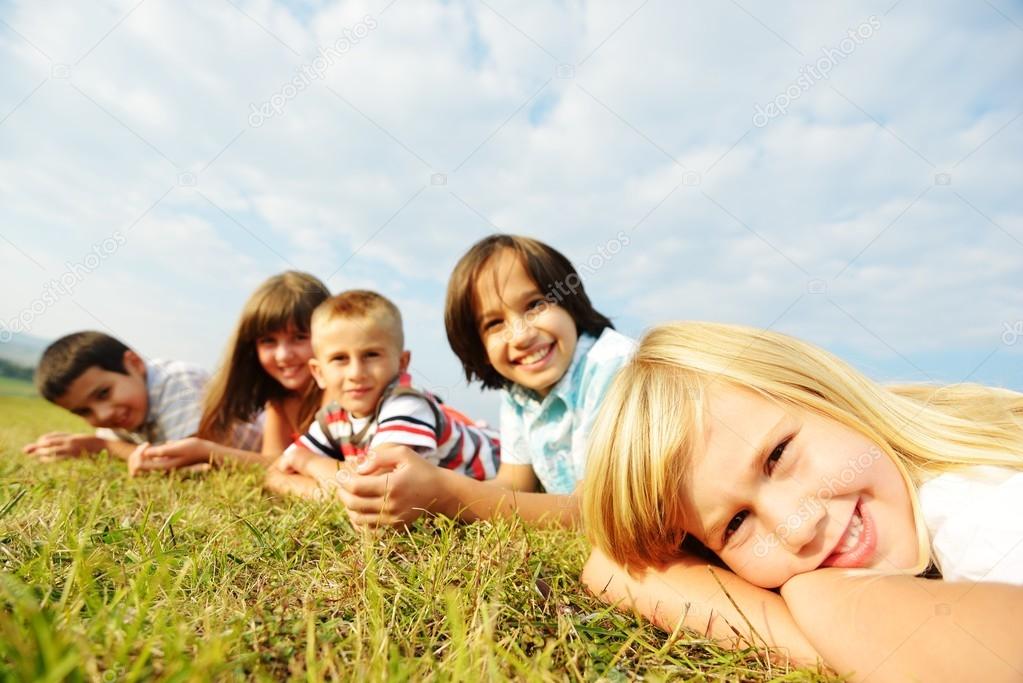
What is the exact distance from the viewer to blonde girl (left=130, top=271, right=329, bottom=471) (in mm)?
4797

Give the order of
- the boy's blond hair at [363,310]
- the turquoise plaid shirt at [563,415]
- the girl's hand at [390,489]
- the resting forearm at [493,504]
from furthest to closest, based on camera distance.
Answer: the boy's blond hair at [363,310] → the turquoise plaid shirt at [563,415] → the resting forearm at [493,504] → the girl's hand at [390,489]

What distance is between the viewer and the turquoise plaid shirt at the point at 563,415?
3.36 m

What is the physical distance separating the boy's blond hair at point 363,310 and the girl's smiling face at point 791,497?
8.37 ft

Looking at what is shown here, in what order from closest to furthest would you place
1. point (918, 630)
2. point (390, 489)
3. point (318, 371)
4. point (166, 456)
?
point (918, 630), point (390, 489), point (166, 456), point (318, 371)

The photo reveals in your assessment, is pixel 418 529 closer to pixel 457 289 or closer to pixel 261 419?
pixel 457 289

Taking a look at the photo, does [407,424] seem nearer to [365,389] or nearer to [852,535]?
[365,389]

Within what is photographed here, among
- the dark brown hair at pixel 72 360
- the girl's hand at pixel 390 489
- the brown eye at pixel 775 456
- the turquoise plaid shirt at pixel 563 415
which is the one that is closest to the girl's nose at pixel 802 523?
the brown eye at pixel 775 456

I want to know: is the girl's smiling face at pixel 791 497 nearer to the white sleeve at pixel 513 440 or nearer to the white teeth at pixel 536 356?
the white teeth at pixel 536 356

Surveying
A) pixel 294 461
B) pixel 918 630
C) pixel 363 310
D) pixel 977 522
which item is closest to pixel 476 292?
pixel 363 310

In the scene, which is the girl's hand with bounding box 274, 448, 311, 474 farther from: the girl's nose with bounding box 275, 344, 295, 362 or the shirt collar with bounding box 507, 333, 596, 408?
the girl's nose with bounding box 275, 344, 295, 362

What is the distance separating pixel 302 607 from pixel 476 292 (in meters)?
2.50

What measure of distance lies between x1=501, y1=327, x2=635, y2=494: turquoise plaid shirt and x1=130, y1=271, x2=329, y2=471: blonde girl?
1825mm

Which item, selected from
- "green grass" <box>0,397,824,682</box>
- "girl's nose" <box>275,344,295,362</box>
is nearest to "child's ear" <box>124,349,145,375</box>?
"girl's nose" <box>275,344,295,362</box>

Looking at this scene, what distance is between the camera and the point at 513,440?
13.0 feet
